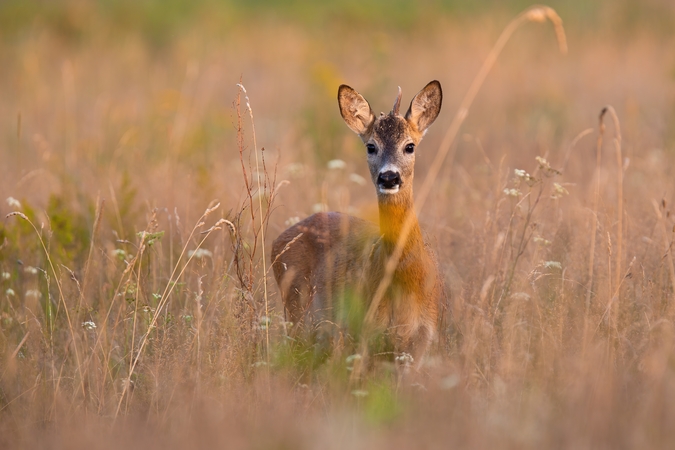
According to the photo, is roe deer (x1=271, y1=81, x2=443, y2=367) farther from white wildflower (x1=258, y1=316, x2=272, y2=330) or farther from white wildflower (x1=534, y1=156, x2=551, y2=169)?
white wildflower (x1=534, y1=156, x2=551, y2=169)

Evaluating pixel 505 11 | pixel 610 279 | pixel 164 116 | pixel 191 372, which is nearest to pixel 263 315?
pixel 191 372

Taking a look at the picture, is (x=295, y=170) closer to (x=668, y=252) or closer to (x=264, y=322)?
(x=264, y=322)

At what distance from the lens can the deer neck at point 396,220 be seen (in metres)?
5.23

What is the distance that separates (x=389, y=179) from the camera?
503 centimetres

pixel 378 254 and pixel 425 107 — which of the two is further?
pixel 425 107

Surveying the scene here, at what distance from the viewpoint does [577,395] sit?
3672 mm

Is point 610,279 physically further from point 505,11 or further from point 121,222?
point 505,11

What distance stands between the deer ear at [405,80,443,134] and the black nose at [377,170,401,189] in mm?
767

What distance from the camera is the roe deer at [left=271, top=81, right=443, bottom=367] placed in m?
5.07

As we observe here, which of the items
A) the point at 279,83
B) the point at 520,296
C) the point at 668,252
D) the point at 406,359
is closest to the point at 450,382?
the point at 406,359

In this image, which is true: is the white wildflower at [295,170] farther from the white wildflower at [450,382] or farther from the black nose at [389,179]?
the white wildflower at [450,382]

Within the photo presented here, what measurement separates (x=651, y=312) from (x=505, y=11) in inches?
631

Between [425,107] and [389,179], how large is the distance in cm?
98

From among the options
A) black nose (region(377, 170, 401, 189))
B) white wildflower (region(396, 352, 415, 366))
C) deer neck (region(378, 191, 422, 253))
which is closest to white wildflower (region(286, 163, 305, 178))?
deer neck (region(378, 191, 422, 253))
